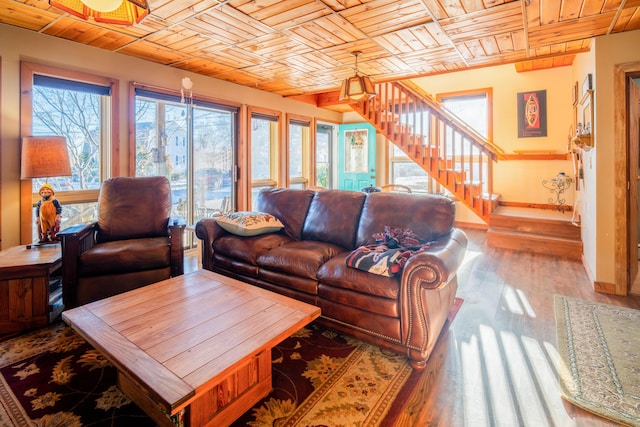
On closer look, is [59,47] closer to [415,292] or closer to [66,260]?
[66,260]

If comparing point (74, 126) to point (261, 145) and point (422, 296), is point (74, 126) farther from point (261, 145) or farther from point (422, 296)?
point (422, 296)

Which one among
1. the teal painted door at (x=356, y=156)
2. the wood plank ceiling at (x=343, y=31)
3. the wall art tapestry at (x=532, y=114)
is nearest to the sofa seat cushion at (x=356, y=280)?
the wood plank ceiling at (x=343, y=31)

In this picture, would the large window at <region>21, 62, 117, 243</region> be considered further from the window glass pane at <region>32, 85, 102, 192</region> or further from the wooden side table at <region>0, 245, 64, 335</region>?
the wooden side table at <region>0, 245, 64, 335</region>

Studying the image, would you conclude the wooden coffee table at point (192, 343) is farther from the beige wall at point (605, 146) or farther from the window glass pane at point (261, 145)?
the window glass pane at point (261, 145)

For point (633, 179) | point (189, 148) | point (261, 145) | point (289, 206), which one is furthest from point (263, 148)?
point (633, 179)

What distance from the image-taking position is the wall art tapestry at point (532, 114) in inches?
223

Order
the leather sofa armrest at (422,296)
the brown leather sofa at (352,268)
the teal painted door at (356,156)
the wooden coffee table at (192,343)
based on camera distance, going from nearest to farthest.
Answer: the wooden coffee table at (192,343) → the leather sofa armrest at (422,296) → the brown leather sofa at (352,268) → the teal painted door at (356,156)

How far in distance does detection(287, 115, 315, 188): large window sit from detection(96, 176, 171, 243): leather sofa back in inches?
123

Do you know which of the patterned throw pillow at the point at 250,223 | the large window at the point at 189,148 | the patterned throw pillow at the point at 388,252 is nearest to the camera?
the patterned throw pillow at the point at 388,252

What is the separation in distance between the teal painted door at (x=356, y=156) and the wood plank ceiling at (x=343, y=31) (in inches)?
112

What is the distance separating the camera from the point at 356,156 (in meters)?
7.32

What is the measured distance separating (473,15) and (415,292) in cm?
234

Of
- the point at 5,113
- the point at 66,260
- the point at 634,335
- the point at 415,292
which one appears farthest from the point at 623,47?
the point at 5,113

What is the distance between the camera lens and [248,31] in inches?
122
